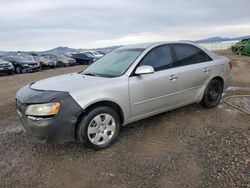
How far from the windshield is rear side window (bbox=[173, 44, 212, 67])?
785mm

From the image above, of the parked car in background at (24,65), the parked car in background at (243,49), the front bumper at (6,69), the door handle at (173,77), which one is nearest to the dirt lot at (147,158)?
the door handle at (173,77)

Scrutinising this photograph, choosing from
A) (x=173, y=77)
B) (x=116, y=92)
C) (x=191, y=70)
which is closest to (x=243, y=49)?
(x=191, y=70)

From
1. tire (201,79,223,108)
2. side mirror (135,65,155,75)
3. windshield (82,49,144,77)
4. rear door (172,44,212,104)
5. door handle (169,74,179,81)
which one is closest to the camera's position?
side mirror (135,65,155,75)

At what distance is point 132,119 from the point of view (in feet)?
12.7

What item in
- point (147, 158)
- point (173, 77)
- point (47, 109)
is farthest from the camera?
point (173, 77)

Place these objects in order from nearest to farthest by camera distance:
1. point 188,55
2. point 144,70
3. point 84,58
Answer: point 144,70
point 188,55
point 84,58

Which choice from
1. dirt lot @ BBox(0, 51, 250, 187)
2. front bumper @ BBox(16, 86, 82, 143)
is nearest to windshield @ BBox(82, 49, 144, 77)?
front bumper @ BBox(16, 86, 82, 143)

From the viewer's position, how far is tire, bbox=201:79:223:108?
498cm

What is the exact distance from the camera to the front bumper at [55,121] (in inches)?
124

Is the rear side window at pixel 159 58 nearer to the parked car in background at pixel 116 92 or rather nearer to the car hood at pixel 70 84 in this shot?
the parked car in background at pixel 116 92

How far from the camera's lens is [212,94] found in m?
5.12

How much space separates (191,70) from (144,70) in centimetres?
123

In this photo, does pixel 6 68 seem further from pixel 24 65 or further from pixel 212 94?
pixel 212 94

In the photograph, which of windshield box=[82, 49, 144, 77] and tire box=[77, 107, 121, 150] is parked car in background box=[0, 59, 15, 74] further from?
tire box=[77, 107, 121, 150]
